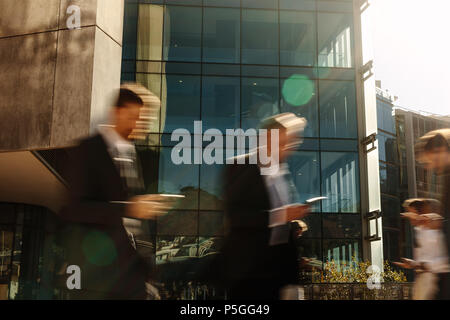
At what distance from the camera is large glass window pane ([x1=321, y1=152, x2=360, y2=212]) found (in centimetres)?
1780

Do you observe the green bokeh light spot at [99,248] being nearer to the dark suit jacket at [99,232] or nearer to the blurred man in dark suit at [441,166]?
the dark suit jacket at [99,232]

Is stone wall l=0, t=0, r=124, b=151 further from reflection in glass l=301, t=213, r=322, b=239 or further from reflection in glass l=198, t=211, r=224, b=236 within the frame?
reflection in glass l=301, t=213, r=322, b=239

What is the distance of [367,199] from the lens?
1797cm

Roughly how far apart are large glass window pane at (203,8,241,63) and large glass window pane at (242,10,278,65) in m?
0.32

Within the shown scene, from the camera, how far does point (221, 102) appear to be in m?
18.5

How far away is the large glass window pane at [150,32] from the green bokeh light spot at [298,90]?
5.15m

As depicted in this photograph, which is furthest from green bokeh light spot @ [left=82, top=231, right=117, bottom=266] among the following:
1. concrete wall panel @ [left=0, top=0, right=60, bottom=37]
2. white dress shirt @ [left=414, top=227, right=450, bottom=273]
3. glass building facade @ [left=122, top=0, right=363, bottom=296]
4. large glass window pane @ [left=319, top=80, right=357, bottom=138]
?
large glass window pane @ [left=319, top=80, right=357, bottom=138]

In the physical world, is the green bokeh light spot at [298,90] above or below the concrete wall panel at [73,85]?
above

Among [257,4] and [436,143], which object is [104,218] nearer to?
[436,143]

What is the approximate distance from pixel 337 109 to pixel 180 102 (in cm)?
621

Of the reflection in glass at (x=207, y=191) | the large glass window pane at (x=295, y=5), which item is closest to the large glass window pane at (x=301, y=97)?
the large glass window pane at (x=295, y=5)

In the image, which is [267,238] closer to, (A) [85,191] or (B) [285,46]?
(A) [85,191]

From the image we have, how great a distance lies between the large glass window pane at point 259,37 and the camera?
61.8ft
